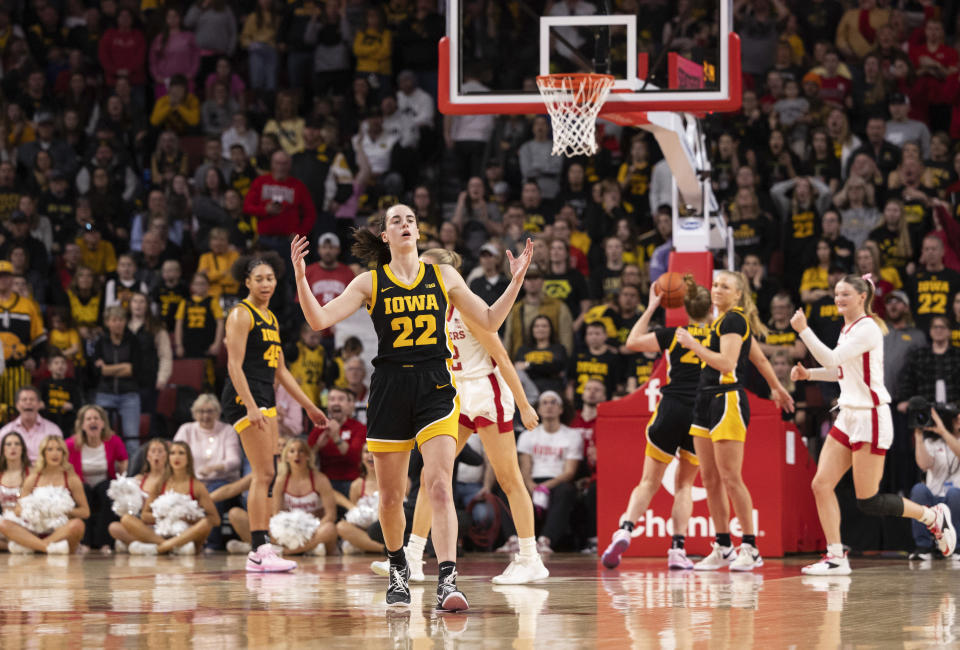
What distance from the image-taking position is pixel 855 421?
974 centimetres

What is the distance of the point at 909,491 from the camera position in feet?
42.7

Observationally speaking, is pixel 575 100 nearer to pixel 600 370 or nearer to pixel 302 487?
pixel 600 370

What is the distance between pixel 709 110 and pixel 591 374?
163 inches

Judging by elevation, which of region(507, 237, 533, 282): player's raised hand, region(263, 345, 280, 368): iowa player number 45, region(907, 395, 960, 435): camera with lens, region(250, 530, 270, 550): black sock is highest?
region(507, 237, 533, 282): player's raised hand

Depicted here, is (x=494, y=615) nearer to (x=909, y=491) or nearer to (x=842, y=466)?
(x=842, y=466)

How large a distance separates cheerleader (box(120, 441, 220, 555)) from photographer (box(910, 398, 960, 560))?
6499mm

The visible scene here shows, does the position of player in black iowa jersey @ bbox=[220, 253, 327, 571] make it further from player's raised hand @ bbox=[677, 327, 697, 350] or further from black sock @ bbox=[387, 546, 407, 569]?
black sock @ bbox=[387, 546, 407, 569]

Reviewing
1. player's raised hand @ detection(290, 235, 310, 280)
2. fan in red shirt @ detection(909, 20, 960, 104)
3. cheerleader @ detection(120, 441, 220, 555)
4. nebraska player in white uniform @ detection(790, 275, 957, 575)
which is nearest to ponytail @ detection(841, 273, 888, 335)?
nebraska player in white uniform @ detection(790, 275, 957, 575)

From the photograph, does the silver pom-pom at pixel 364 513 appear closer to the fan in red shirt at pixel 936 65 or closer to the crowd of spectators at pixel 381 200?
the crowd of spectators at pixel 381 200

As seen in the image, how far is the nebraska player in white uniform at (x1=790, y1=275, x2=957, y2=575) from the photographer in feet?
31.9

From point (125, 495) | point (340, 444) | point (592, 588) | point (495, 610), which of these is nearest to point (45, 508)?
point (125, 495)

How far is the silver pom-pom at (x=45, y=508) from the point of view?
13180 millimetres

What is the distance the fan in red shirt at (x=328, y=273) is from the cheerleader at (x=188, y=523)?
3297 mm

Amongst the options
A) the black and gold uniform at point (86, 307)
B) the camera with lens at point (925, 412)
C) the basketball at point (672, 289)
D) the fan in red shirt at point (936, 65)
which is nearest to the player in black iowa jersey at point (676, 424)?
the basketball at point (672, 289)
